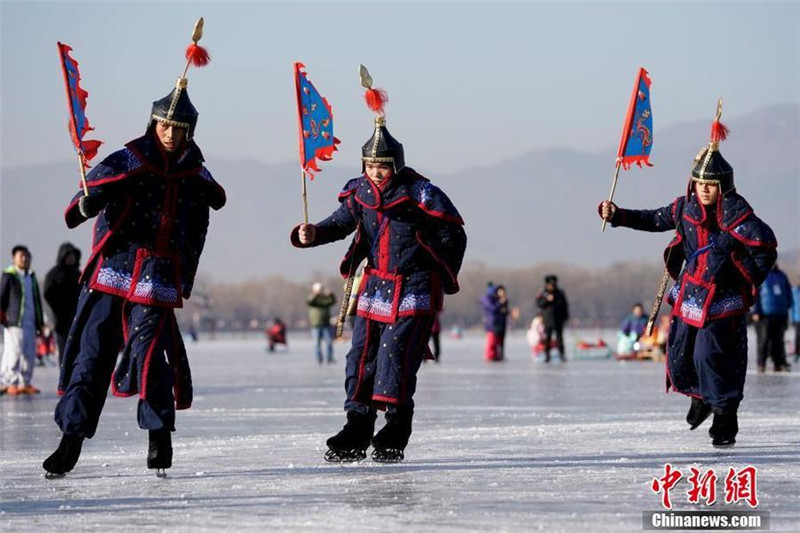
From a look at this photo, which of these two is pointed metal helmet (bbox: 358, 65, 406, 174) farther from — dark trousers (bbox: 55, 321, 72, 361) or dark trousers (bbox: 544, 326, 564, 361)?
dark trousers (bbox: 544, 326, 564, 361)

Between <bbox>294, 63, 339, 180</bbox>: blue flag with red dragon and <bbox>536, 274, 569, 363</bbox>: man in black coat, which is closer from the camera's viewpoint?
<bbox>294, 63, 339, 180</bbox>: blue flag with red dragon

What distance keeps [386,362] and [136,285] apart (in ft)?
5.78

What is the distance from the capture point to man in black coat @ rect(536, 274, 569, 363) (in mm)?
33062

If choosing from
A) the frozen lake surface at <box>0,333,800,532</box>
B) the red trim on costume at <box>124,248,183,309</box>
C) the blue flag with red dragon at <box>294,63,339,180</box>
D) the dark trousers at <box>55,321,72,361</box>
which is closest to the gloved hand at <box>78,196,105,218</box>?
the red trim on costume at <box>124,248,183,309</box>

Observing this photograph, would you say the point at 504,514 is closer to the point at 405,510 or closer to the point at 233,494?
the point at 405,510

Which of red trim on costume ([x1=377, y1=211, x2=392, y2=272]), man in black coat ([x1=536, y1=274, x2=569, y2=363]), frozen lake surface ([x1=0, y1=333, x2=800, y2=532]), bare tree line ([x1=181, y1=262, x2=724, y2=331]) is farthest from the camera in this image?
bare tree line ([x1=181, y1=262, x2=724, y2=331])

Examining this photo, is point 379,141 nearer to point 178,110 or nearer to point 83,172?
point 178,110

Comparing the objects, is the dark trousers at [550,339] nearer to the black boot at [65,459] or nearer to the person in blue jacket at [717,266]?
the person in blue jacket at [717,266]

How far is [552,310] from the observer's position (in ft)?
109

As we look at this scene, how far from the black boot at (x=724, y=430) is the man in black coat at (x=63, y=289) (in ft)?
32.5

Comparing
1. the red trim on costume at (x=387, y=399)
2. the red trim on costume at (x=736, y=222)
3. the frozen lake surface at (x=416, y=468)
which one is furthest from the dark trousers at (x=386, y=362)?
the red trim on costume at (x=736, y=222)

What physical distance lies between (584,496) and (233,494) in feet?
5.97

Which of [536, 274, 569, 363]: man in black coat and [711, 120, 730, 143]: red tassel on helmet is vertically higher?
[711, 120, 730, 143]: red tassel on helmet

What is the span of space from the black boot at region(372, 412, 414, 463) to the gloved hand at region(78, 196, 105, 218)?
7.60 feet
